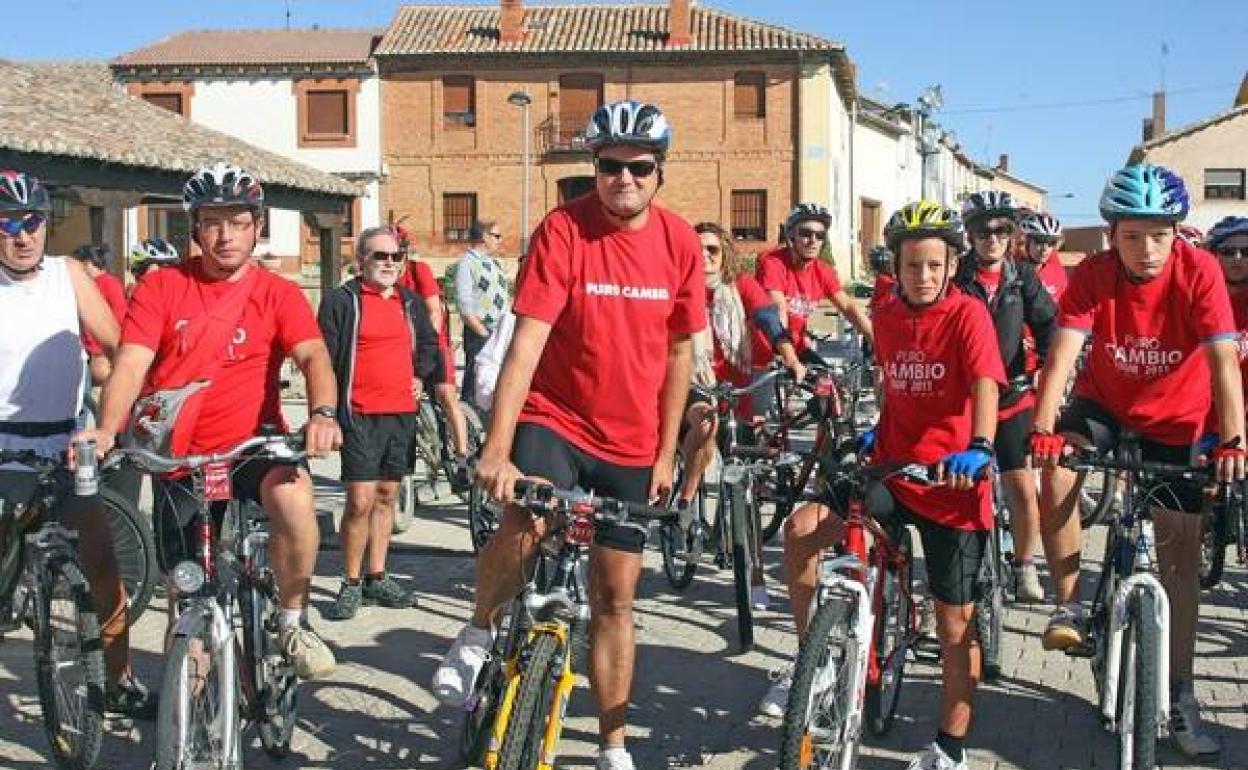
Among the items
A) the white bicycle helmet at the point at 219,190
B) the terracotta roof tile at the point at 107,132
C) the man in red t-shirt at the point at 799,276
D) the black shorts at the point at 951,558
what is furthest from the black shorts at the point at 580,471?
the terracotta roof tile at the point at 107,132

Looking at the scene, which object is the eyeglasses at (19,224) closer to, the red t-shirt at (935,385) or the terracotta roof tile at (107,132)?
the red t-shirt at (935,385)

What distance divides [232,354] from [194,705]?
1401mm

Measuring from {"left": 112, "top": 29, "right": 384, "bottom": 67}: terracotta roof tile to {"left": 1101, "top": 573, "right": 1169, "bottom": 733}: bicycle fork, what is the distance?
44196mm

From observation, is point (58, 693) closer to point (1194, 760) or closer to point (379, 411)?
point (379, 411)

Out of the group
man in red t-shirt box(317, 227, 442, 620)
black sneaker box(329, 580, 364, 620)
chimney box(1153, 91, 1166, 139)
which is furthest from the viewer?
chimney box(1153, 91, 1166, 139)

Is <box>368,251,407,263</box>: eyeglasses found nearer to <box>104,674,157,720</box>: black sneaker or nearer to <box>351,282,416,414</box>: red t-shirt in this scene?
<box>351,282,416,414</box>: red t-shirt

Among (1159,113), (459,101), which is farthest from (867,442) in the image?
(1159,113)

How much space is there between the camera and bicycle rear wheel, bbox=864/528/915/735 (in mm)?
4949

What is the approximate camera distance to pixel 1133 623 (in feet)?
14.7

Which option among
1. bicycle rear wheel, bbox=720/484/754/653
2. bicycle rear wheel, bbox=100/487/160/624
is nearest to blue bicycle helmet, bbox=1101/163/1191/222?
bicycle rear wheel, bbox=720/484/754/653

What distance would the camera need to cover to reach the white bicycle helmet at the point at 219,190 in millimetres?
4840

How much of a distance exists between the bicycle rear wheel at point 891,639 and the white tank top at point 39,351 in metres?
2.93

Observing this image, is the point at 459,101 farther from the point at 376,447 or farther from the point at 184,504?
the point at 184,504

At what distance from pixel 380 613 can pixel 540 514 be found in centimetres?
342
